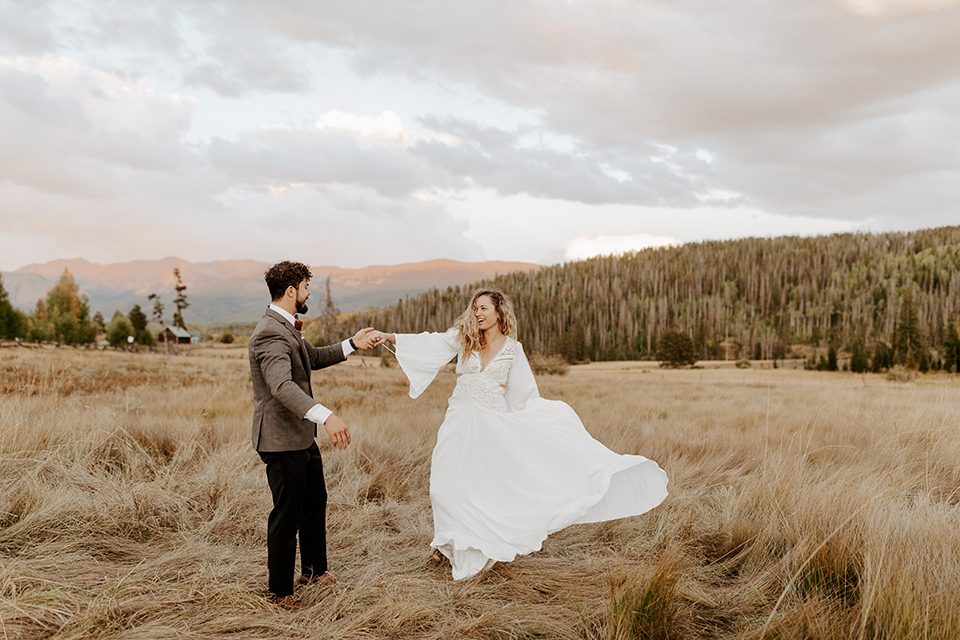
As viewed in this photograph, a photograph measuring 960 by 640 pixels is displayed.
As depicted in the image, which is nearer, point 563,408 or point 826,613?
point 826,613

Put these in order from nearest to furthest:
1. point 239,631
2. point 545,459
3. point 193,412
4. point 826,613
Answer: point 826,613 → point 239,631 → point 545,459 → point 193,412

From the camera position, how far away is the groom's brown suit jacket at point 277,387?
3.34m

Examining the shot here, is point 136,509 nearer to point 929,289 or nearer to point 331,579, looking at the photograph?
point 331,579

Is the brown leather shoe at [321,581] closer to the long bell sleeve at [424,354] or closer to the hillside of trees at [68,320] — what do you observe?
the long bell sleeve at [424,354]

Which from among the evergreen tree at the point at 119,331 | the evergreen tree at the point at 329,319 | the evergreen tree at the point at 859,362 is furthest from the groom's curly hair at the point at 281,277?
the evergreen tree at the point at 119,331

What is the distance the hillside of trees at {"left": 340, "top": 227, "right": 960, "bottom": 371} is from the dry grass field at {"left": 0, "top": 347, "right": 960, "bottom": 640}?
62.5 m

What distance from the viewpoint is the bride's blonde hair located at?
187 inches

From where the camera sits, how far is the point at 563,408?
15.5 feet

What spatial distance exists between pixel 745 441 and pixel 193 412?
31.4 feet

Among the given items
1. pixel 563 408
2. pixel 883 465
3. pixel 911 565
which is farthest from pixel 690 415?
pixel 911 565

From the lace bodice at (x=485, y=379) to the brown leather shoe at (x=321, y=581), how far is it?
1620mm

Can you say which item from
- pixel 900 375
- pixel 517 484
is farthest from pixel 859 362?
pixel 517 484

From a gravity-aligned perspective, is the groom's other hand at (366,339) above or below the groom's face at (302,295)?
below

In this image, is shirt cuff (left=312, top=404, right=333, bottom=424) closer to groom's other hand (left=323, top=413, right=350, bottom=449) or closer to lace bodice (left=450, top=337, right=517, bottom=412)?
groom's other hand (left=323, top=413, right=350, bottom=449)
